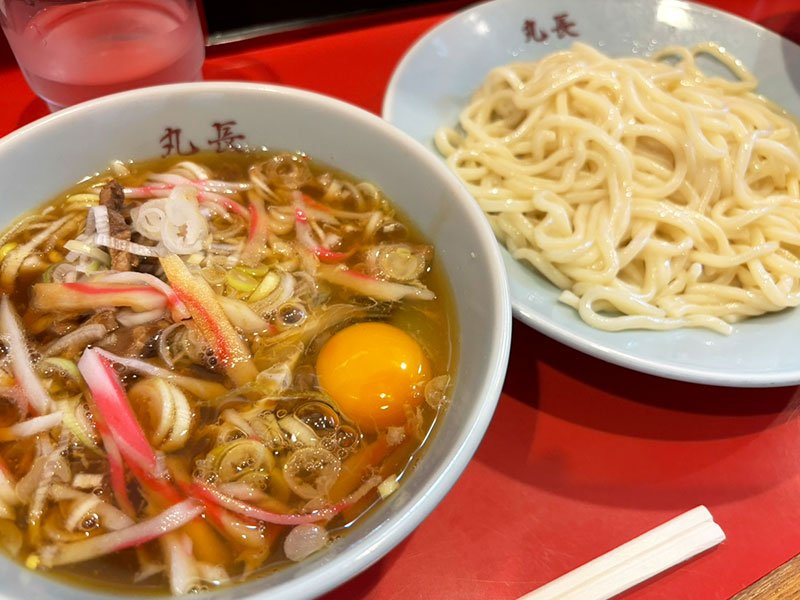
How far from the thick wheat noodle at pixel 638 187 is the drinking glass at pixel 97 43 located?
0.94 m

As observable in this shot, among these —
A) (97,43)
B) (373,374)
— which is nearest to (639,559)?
(373,374)

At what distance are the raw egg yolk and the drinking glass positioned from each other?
3.79 feet

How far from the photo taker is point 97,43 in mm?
1959

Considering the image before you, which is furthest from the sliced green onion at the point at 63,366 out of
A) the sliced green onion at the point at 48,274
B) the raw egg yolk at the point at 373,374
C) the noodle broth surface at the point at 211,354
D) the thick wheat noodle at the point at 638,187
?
the thick wheat noodle at the point at 638,187

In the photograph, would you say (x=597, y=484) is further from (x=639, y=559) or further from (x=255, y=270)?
(x=255, y=270)

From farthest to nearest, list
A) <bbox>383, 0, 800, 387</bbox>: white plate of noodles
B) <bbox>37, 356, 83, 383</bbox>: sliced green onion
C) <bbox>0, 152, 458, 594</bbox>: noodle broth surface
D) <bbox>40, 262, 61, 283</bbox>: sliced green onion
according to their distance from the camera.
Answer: <bbox>383, 0, 800, 387</bbox>: white plate of noodles
<bbox>40, 262, 61, 283</bbox>: sliced green onion
<bbox>37, 356, 83, 383</bbox>: sliced green onion
<bbox>0, 152, 458, 594</bbox>: noodle broth surface

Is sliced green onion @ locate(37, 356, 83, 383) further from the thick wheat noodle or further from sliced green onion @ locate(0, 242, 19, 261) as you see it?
the thick wheat noodle

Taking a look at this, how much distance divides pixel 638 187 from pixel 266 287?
1268mm

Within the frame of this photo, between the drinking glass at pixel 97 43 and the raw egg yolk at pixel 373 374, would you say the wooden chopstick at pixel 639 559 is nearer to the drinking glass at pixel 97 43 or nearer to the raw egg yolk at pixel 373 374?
the raw egg yolk at pixel 373 374

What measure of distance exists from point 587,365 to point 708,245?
64 cm

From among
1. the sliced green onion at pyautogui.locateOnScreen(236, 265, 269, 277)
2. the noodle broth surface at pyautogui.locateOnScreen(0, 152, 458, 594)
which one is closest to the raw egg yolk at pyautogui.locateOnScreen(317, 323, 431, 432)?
the noodle broth surface at pyautogui.locateOnScreen(0, 152, 458, 594)

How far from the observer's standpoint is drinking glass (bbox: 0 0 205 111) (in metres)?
1.89

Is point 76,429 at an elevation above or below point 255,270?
below

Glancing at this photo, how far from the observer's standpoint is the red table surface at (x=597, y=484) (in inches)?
54.4
